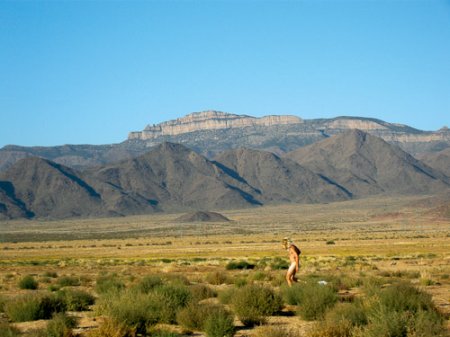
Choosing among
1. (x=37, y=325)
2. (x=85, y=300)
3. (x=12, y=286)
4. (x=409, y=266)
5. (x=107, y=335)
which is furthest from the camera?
(x=409, y=266)

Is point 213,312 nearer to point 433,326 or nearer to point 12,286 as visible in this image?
point 433,326

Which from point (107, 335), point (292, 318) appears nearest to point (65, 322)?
point (107, 335)

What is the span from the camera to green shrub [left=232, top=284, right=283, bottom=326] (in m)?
18.4

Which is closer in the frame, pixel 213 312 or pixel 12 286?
pixel 213 312

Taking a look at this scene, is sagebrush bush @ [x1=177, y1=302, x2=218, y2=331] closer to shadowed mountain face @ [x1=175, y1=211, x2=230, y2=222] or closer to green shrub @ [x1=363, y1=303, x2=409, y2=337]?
green shrub @ [x1=363, y1=303, x2=409, y2=337]

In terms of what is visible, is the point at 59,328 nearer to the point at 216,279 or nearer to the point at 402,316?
the point at 402,316

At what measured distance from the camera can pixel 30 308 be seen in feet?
62.8

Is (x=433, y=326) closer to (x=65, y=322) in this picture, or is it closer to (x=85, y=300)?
(x=65, y=322)

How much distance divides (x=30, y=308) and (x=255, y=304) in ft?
18.9

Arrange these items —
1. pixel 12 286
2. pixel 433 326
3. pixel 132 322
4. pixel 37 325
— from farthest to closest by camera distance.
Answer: pixel 12 286 < pixel 37 325 < pixel 132 322 < pixel 433 326

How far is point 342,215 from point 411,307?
15280 cm

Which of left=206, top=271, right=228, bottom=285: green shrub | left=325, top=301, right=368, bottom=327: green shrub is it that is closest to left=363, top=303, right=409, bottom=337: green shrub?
left=325, top=301, right=368, bottom=327: green shrub

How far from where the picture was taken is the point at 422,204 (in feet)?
545

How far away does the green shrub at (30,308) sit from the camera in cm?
1908
